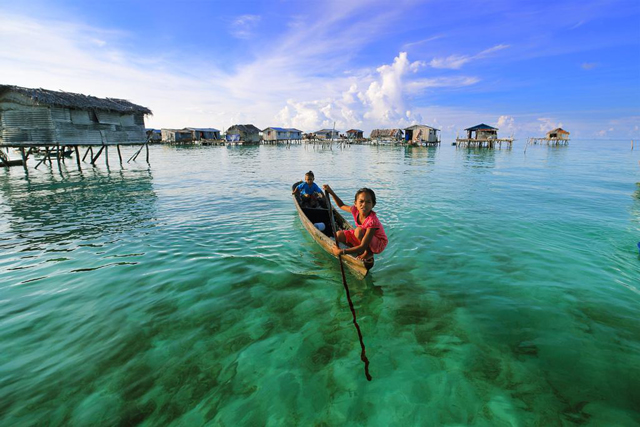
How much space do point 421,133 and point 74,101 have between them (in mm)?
60381

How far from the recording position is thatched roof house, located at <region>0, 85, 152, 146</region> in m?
19.0

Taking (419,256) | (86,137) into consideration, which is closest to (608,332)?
(419,256)

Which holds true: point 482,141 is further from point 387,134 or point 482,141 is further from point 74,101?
point 74,101

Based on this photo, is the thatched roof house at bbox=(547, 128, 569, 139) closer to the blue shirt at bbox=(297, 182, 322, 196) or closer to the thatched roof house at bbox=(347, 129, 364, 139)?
the thatched roof house at bbox=(347, 129, 364, 139)

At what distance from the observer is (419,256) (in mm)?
7379

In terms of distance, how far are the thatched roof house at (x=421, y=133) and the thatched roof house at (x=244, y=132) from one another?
38.2m

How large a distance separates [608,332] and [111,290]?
865cm

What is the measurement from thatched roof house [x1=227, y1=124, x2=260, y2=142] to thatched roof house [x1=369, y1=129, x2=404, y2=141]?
31.9 m

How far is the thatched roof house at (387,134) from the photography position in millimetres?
75000

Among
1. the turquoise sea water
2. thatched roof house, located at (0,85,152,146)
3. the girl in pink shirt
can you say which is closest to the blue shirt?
the turquoise sea water

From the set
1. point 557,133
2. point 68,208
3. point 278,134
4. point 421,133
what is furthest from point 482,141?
point 68,208

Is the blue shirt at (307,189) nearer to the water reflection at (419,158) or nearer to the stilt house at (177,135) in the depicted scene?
the water reflection at (419,158)

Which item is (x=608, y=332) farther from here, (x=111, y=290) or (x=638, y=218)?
(x=638, y=218)

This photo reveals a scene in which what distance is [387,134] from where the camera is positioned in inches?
3051
